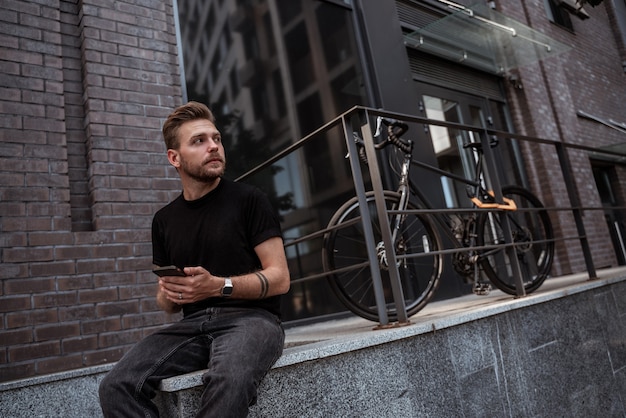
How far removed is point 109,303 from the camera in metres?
3.23

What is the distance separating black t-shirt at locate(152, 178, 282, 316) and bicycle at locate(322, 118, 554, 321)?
73cm

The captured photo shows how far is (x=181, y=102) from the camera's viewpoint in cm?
388

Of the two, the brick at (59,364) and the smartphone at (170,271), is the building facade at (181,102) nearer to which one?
the brick at (59,364)

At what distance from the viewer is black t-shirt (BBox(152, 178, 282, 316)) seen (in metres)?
2.05

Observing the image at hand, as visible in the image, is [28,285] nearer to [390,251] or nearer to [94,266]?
[94,266]

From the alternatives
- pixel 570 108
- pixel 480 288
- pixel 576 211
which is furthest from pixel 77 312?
pixel 570 108

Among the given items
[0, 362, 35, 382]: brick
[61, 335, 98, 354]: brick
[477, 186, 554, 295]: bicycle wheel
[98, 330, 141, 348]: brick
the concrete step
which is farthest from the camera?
[477, 186, 554, 295]: bicycle wheel

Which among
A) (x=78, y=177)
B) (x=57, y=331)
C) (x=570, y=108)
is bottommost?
(x=57, y=331)

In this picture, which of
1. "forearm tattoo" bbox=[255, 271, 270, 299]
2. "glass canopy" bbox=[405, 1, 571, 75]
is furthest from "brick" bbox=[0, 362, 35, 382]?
"glass canopy" bbox=[405, 1, 571, 75]

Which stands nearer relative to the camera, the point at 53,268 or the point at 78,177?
the point at 53,268

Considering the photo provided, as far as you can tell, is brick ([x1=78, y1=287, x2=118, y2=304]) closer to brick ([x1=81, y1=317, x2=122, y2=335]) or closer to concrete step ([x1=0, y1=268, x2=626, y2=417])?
brick ([x1=81, y1=317, x2=122, y2=335])

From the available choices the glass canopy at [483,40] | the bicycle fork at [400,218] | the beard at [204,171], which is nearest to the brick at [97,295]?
the beard at [204,171]

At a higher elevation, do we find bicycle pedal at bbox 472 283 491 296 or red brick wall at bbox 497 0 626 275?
red brick wall at bbox 497 0 626 275

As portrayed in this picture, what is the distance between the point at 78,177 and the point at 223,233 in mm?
1911
